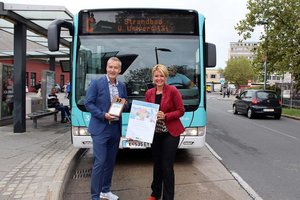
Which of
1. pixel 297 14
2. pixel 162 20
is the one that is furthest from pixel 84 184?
pixel 297 14

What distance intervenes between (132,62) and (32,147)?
335 cm

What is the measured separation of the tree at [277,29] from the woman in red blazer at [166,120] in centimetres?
2021

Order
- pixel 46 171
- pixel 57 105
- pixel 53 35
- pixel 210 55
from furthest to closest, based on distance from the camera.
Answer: pixel 57 105, pixel 210 55, pixel 53 35, pixel 46 171

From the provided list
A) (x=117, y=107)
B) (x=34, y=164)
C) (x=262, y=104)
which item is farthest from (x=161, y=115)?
(x=262, y=104)

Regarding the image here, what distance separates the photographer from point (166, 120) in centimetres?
458

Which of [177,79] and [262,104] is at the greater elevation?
[177,79]

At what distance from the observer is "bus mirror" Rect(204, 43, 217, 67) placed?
23.5 feet

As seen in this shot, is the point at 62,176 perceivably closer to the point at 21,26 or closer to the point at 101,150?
the point at 101,150

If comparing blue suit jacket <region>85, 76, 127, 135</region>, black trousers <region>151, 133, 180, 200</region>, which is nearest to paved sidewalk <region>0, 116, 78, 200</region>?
blue suit jacket <region>85, 76, 127, 135</region>

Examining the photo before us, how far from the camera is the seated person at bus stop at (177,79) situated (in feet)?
22.4

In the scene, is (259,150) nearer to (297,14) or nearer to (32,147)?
(32,147)

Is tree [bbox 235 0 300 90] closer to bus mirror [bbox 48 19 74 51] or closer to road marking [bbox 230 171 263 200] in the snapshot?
road marking [bbox 230 171 263 200]

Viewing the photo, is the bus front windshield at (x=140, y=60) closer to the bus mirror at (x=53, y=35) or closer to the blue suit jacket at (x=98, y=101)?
the bus mirror at (x=53, y=35)

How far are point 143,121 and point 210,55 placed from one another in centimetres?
314
